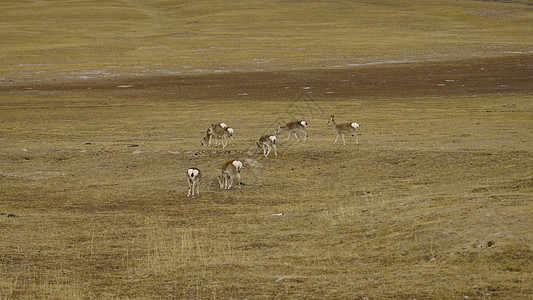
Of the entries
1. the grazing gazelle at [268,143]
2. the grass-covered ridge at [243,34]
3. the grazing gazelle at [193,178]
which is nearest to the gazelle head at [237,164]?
the grazing gazelle at [193,178]

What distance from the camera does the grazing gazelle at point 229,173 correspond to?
17250 mm

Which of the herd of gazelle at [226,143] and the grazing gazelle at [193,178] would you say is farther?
the herd of gazelle at [226,143]

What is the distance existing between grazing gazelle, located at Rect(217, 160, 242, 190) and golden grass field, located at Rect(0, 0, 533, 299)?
0.45m

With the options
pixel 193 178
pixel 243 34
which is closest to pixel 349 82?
pixel 193 178

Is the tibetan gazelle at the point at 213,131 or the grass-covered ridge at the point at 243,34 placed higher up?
the tibetan gazelle at the point at 213,131

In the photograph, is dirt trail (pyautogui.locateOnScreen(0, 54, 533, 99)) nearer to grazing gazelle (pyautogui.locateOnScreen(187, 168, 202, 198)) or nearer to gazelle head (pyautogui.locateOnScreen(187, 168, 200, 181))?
grazing gazelle (pyautogui.locateOnScreen(187, 168, 202, 198))

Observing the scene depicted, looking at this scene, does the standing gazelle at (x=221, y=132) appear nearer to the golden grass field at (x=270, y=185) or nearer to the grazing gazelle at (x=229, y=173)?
the golden grass field at (x=270, y=185)

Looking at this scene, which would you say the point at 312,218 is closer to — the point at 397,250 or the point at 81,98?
the point at 397,250

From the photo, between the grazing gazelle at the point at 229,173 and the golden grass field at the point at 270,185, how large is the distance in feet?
1.46

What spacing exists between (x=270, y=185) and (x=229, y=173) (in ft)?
4.32

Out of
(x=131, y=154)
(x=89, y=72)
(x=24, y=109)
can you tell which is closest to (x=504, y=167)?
(x=131, y=154)

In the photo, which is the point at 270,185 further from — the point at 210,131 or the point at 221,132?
the point at 210,131

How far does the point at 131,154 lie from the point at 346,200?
29.9 ft

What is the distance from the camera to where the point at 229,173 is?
1748cm
